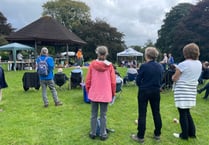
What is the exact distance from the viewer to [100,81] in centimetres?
532

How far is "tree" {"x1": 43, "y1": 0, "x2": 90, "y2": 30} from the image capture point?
6077cm

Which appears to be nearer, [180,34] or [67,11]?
[180,34]

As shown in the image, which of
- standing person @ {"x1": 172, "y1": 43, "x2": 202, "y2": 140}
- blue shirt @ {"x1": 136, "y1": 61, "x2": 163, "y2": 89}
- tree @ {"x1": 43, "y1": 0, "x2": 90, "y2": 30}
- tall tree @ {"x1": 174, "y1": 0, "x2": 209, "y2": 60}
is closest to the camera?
blue shirt @ {"x1": 136, "y1": 61, "x2": 163, "y2": 89}

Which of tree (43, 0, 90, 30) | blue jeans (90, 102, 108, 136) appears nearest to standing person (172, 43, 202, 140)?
blue jeans (90, 102, 108, 136)

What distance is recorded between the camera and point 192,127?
5633 millimetres

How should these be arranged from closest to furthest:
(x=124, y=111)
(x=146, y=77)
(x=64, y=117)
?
1. (x=146, y=77)
2. (x=64, y=117)
3. (x=124, y=111)

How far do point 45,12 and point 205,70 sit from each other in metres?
53.0

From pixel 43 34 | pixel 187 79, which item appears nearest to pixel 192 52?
pixel 187 79

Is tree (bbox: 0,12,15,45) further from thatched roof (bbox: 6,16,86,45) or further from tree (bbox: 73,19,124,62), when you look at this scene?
thatched roof (bbox: 6,16,86,45)

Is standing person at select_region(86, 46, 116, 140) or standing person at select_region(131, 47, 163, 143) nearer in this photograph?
standing person at select_region(131, 47, 163, 143)

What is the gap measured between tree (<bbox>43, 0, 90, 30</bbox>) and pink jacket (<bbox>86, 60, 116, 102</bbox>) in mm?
55764

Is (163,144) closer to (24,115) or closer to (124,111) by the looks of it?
(124,111)

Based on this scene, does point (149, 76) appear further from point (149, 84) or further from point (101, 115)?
point (101, 115)

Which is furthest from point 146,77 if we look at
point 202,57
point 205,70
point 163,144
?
point 202,57
